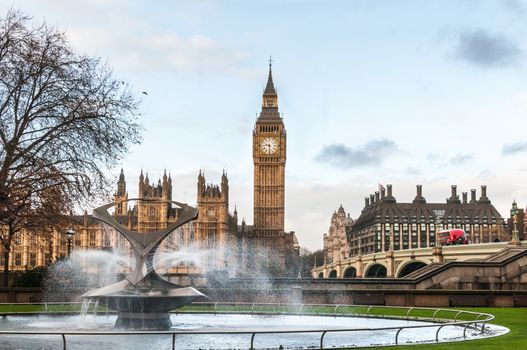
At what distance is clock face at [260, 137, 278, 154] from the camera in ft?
504

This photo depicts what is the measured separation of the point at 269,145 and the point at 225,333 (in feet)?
456

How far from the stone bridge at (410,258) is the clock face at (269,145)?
30.3 metres

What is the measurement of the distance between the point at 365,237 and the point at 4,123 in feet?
525

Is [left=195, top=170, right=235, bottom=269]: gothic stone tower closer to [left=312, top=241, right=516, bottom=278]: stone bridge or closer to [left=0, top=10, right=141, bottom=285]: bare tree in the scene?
[left=312, top=241, right=516, bottom=278]: stone bridge

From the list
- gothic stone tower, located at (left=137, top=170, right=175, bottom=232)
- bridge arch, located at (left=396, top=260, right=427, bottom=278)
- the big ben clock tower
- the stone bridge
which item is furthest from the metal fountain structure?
the big ben clock tower

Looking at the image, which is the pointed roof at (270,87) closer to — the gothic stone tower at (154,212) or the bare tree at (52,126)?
the gothic stone tower at (154,212)

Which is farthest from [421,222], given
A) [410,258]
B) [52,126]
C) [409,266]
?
[52,126]

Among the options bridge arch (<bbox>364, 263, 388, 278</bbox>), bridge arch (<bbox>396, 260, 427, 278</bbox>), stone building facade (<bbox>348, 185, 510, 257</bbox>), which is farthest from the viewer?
stone building facade (<bbox>348, 185, 510, 257</bbox>)

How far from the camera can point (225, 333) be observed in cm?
1547

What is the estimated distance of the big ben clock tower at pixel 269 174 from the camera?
149 metres

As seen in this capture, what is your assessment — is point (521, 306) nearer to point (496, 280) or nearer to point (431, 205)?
point (496, 280)

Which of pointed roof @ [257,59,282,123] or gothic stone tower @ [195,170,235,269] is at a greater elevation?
pointed roof @ [257,59,282,123]

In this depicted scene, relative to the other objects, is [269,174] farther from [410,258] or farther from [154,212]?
[410,258]

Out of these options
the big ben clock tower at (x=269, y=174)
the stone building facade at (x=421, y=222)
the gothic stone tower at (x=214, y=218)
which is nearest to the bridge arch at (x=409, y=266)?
the gothic stone tower at (x=214, y=218)
